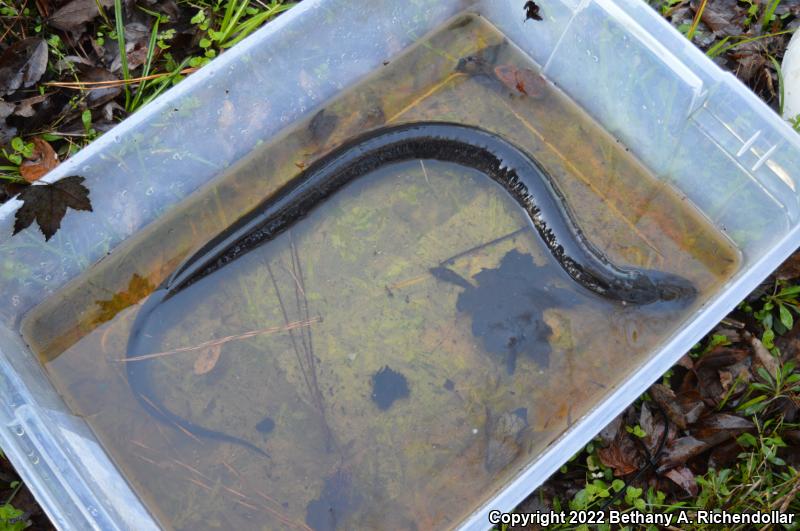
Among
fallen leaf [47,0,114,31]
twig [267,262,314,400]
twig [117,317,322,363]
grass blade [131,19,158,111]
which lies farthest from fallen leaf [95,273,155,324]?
fallen leaf [47,0,114,31]

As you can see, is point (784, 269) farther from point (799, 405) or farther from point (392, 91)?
point (392, 91)

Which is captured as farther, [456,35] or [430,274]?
[456,35]

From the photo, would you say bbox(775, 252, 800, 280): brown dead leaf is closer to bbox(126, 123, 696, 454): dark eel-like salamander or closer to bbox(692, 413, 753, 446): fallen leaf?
bbox(126, 123, 696, 454): dark eel-like salamander

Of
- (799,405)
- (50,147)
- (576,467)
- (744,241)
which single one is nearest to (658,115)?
(744,241)

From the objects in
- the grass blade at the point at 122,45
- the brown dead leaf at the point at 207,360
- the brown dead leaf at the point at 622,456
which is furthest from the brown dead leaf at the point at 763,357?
the grass blade at the point at 122,45

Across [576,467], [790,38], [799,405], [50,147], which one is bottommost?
[799,405]

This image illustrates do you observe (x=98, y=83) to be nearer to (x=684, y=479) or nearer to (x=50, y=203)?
(x=50, y=203)
